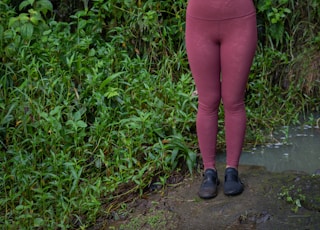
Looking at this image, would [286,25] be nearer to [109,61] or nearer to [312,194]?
[109,61]

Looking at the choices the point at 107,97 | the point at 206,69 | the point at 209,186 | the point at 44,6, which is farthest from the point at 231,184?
the point at 44,6

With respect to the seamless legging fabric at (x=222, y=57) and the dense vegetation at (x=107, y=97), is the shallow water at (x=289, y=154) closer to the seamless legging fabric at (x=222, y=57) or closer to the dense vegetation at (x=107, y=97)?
the dense vegetation at (x=107, y=97)

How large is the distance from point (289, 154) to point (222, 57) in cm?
144

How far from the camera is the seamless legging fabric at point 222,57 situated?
11.1ft

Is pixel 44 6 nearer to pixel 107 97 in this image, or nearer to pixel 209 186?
pixel 107 97

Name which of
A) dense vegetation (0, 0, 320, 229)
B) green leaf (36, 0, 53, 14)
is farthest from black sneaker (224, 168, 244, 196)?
green leaf (36, 0, 53, 14)

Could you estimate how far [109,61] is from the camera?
205 inches

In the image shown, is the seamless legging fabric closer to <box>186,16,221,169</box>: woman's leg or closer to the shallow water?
<box>186,16,221,169</box>: woman's leg

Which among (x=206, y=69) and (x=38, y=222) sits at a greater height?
(x=206, y=69)

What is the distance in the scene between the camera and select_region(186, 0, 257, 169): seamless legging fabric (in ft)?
11.1

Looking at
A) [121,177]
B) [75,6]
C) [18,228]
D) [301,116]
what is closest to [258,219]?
[121,177]

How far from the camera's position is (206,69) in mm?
3508

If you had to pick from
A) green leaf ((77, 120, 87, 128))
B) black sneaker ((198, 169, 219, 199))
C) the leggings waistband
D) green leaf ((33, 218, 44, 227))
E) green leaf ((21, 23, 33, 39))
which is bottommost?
green leaf ((33, 218, 44, 227))

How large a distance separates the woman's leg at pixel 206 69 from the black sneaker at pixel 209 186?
0.61 ft
